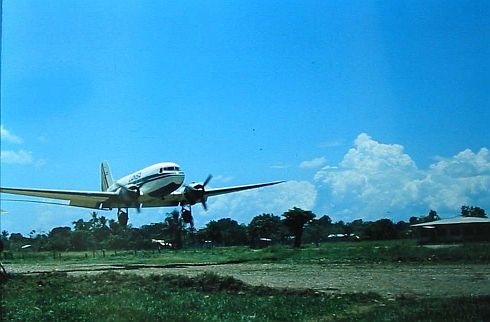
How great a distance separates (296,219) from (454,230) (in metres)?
3.35

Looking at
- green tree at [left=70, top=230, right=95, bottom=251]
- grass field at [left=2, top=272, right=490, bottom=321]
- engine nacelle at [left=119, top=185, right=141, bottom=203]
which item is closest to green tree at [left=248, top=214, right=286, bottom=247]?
grass field at [left=2, top=272, right=490, bottom=321]

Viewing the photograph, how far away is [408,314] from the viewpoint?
30.8 ft

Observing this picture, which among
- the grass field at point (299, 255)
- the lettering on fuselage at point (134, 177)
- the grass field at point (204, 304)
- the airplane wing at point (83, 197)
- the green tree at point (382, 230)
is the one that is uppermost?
the lettering on fuselage at point (134, 177)

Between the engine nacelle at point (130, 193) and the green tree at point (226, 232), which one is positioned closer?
the green tree at point (226, 232)

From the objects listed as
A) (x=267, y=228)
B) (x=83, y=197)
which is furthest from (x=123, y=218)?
(x=267, y=228)

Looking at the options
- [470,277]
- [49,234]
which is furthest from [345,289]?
[49,234]

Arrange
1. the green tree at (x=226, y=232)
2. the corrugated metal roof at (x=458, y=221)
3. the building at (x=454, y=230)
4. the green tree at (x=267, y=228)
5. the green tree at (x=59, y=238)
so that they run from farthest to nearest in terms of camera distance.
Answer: the green tree at (x=59, y=238) → the green tree at (x=226, y=232) → the green tree at (x=267, y=228) → the building at (x=454, y=230) → the corrugated metal roof at (x=458, y=221)

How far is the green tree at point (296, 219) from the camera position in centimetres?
1340

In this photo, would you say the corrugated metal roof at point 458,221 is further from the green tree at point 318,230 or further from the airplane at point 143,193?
the airplane at point 143,193

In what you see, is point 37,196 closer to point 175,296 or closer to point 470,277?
point 175,296

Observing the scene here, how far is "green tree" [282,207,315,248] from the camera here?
1340cm

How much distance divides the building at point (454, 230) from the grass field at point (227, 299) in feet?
0.76

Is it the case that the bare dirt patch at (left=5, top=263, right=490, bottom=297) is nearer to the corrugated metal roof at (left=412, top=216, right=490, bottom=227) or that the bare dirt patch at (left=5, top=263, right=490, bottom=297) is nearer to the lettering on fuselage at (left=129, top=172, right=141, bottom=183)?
the corrugated metal roof at (left=412, top=216, right=490, bottom=227)

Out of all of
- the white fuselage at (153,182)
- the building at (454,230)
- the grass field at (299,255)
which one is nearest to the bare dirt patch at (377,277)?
the grass field at (299,255)
